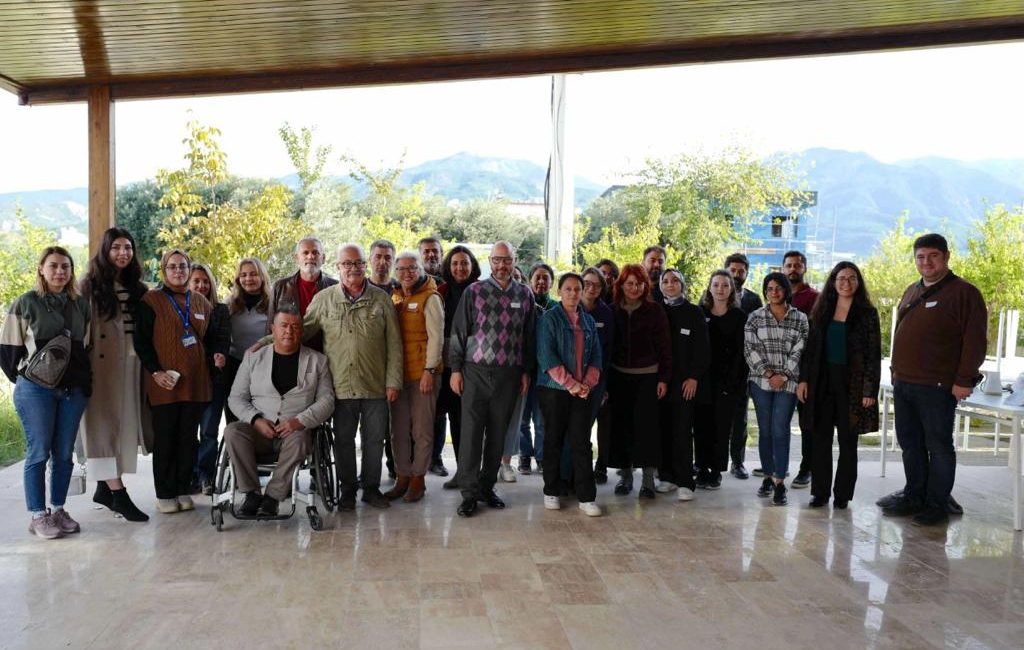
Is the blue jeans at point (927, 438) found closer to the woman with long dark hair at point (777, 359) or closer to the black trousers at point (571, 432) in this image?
the woman with long dark hair at point (777, 359)

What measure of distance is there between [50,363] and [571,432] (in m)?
2.95

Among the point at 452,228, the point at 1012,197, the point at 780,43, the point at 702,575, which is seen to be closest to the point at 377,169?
the point at 452,228

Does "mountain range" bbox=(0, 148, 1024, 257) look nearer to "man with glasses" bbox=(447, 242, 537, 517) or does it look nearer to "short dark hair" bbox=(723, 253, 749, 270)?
→ "short dark hair" bbox=(723, 253, 749, 270)

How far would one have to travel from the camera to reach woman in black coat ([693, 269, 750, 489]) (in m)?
5.99

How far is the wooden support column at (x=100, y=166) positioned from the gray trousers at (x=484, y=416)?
294 centimetres

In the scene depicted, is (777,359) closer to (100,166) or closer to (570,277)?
(570,277)

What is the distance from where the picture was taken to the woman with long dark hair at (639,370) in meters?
5.73

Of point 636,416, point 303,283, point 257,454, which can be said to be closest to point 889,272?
point 636,416

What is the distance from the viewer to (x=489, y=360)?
5.34m

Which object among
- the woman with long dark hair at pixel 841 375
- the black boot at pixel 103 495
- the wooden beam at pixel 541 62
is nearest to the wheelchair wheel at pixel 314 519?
the black boot at pixel 103 495

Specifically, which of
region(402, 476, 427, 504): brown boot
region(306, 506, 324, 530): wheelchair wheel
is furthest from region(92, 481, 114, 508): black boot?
region(402, 476, 427, 504): brown boot

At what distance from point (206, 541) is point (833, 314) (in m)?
4.00

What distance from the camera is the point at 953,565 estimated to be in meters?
4.54

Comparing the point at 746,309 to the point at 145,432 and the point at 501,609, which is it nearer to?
the point at 501,609
